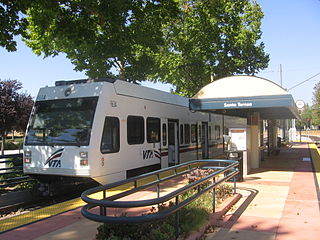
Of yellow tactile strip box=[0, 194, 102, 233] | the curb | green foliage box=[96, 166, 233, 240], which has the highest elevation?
green foliage box=[96, 166, 233, 240]

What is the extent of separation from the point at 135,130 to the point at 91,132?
215cm

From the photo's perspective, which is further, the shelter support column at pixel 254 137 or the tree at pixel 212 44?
the tree at pixel 212 44

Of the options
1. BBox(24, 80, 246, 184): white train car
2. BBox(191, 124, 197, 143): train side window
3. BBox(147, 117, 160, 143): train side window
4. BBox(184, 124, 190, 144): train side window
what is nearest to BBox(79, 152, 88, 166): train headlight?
BBox(24, 80, 246, 184): white train car

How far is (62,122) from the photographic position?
9000mm

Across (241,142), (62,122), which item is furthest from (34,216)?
(241,142)

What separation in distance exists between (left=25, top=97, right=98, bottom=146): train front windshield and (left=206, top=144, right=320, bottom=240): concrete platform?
13.9ft

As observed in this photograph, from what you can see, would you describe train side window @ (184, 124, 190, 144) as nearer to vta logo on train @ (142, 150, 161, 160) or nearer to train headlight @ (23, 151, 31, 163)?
vta logo on train @ (142, 150, 161, 160)

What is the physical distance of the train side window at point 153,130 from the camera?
11.1 metres

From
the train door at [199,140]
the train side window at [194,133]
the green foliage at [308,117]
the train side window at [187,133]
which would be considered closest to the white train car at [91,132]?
the train side window at [187,133]

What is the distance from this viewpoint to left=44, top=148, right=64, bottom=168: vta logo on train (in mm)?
8673

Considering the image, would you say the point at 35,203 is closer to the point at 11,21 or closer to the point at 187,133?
the point at 11,21

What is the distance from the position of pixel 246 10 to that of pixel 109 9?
19098mm

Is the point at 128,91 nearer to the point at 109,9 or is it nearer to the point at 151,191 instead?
the point at 109,9

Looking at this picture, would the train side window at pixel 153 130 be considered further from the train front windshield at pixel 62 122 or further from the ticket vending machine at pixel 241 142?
the train front windshield at pixel 62 122
